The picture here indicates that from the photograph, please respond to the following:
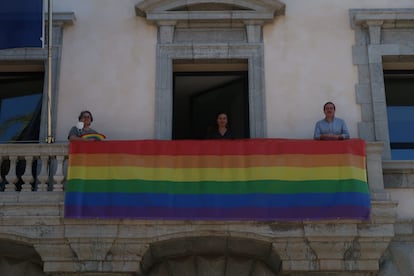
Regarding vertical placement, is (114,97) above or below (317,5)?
below

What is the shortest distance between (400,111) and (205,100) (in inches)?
136

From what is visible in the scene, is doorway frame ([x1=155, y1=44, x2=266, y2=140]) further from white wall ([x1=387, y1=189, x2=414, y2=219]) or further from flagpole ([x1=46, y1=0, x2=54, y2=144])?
white wall ([x1=387, y1=189, x2=414, y2=219])

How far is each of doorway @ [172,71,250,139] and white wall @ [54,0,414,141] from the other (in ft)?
2.53

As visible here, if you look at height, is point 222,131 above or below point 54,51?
below

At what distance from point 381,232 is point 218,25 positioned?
4572 millimetres

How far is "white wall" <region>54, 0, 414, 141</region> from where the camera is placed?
11289 millimetres

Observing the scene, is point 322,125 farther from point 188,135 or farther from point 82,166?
point 82,166

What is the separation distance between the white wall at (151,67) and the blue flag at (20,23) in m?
0.95

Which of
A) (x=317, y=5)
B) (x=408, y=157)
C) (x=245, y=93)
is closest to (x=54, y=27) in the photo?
(x=245, y=93)

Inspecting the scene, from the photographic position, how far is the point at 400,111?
11.9m

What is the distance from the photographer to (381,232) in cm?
967

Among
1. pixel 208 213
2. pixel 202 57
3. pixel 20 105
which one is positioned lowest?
pixel 208 213

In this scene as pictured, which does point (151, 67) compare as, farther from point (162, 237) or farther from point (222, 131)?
point (162, 237)

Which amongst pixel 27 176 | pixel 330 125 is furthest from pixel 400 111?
pixel 27 176
